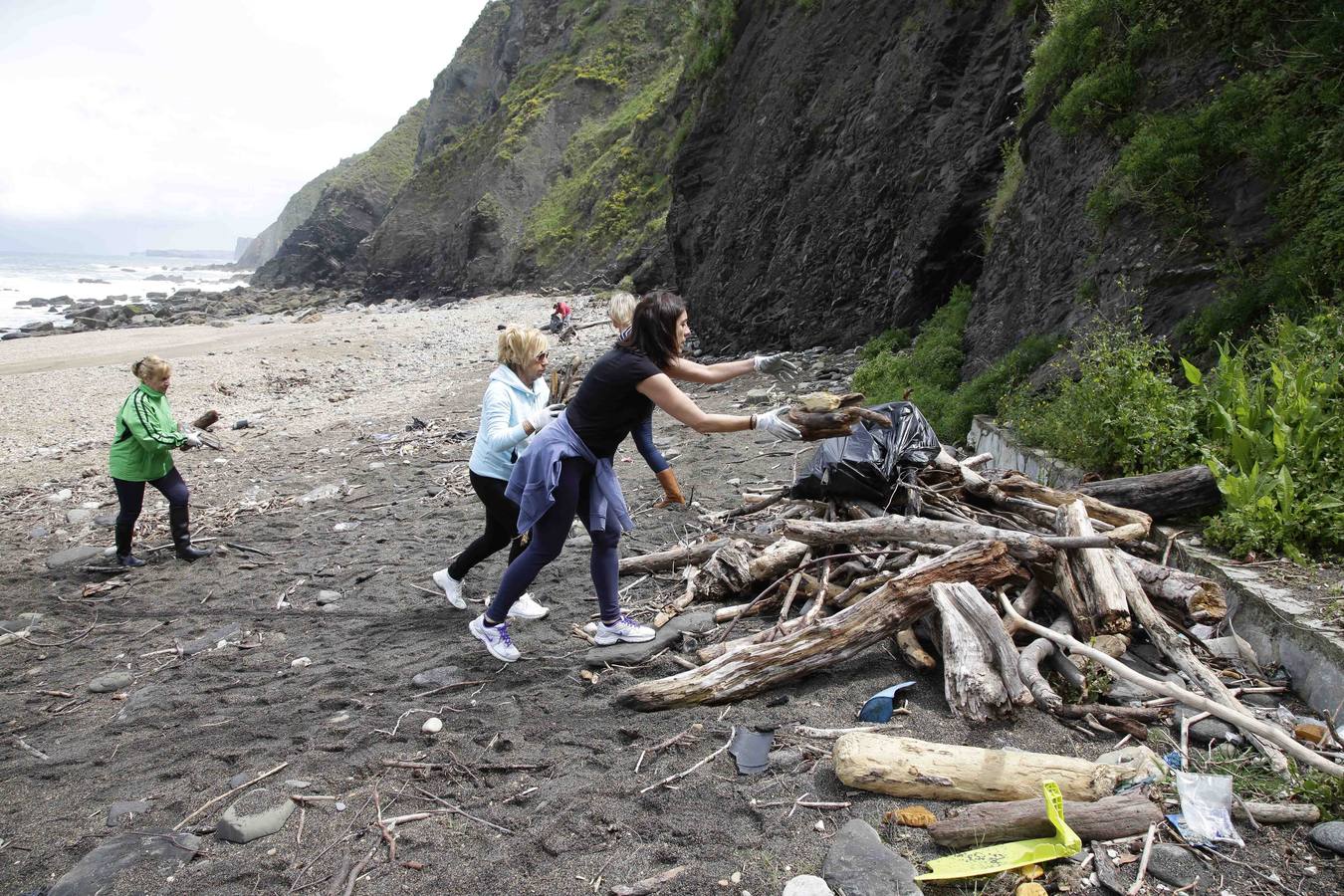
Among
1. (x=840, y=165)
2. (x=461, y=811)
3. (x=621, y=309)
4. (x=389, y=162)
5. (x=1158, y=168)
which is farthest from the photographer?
(x=389, y=162)

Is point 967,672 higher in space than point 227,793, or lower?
higher

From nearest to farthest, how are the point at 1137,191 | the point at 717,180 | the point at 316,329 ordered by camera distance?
the point at 1137,191, the point at 717,180, the point at 316,329

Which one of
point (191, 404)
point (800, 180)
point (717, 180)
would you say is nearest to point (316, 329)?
point (191, 404)

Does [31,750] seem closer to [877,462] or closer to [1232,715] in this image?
[877,462]

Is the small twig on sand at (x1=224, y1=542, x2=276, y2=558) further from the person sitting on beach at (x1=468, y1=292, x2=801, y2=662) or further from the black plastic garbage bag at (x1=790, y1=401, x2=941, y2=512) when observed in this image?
the black plastic garbage bag at (x1=790, y1=401, x2=941, y2=512)

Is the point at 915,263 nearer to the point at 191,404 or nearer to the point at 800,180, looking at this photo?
the point at 800,180

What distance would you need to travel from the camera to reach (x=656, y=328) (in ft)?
12.1

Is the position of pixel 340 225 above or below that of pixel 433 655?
above

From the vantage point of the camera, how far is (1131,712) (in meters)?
3.11

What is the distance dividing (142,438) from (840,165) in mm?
12072

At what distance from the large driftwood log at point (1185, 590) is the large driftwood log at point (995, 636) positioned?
3.16ft

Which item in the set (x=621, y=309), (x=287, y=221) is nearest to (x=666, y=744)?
(x=621, y=309)

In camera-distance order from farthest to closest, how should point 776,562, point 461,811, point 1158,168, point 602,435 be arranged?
point 1158,168, point 776,562, point 602,435, point 461,811

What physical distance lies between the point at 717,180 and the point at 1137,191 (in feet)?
40.3
